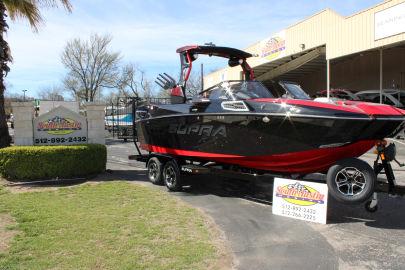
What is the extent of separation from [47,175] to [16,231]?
4613mm

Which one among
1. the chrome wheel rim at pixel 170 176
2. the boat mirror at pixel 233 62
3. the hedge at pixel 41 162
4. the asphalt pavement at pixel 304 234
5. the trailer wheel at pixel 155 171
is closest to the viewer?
the asphalt pavement at pixel 304 234

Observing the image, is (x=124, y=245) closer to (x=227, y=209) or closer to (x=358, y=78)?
(x=227, y=209)

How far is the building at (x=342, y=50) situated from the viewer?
59.7ft

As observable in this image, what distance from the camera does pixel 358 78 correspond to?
1190 inches

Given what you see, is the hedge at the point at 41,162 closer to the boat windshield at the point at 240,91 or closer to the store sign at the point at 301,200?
the boat windshield at the point at 240,91

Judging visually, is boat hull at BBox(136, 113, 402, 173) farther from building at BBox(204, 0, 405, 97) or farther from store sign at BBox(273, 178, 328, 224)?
building at BBox(204, 0, 405, 97)

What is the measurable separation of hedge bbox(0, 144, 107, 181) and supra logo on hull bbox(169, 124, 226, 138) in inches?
113

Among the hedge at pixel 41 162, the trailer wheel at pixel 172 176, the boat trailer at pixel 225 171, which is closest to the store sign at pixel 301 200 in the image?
the boat trailer at pixel 225 171

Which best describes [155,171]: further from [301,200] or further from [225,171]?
[301,200]

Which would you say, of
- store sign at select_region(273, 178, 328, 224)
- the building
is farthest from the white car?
store sign at select_region(273, 178, 328, 224)

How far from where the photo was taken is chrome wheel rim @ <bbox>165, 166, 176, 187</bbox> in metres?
9.12

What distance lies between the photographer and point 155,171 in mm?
9867

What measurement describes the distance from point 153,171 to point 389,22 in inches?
501

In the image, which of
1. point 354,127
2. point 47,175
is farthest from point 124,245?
point 47,175
